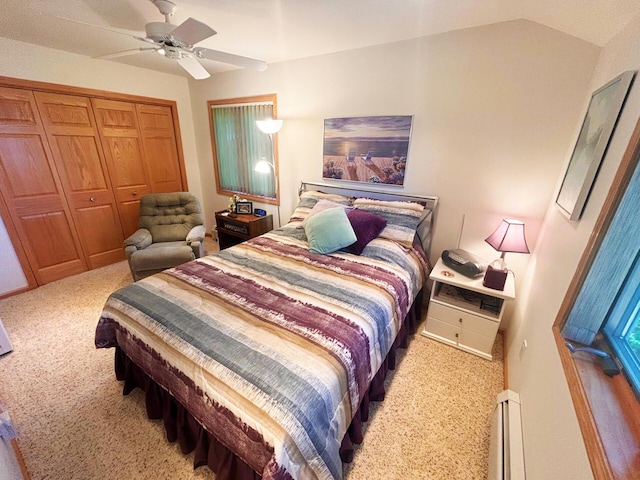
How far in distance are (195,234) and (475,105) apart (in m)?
3.04

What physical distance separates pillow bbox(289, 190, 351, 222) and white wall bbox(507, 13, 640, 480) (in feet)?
5.47

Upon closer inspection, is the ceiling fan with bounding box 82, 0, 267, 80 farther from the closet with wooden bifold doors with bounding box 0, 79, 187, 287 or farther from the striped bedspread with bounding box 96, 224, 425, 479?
the closet with wooden bifold doors with bounding box 0, 79, 187, 287

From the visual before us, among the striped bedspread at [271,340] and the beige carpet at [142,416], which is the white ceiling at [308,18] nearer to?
the striped bedspread at [271,340]

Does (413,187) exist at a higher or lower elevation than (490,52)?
lower

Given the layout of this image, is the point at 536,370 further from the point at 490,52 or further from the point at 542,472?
the point at 490,52

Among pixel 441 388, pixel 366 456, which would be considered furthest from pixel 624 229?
Result: pixel 366 456

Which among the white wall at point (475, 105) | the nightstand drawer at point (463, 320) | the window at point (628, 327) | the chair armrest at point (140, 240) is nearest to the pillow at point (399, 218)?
the white wall at point (475, 105)

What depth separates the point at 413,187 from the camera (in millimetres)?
2455

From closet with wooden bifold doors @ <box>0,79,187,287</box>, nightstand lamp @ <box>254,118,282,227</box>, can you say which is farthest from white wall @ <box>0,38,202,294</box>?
nightstand lamp @ <box>254,118,282,227</box>

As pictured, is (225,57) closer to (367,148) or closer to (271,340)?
(367,148)

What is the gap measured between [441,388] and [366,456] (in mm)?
711

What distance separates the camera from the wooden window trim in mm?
629

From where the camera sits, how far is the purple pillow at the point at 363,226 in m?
2.17

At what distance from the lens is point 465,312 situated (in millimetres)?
1998
